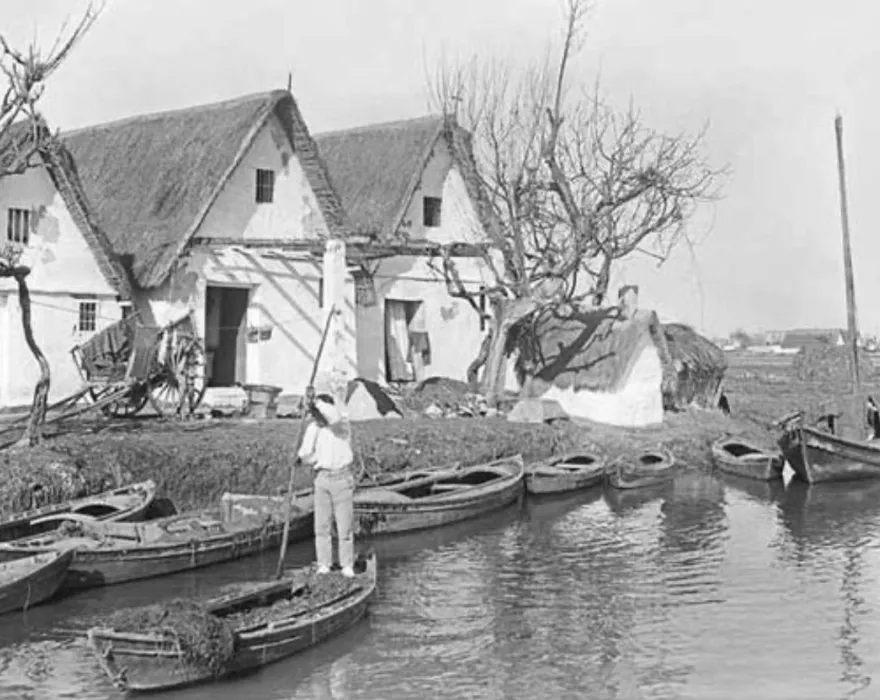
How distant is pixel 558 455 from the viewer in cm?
2583

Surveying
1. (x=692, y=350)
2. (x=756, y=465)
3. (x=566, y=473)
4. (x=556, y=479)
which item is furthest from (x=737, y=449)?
(x=556, y=479)

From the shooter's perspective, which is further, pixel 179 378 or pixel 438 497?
pixel 179 378

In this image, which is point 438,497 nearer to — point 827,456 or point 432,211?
point 827,456

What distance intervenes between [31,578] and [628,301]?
71.6 feet

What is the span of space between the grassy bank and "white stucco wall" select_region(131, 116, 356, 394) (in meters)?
4.62

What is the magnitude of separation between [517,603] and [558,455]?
427 inches

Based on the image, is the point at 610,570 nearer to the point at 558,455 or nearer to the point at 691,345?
the point at 558,455

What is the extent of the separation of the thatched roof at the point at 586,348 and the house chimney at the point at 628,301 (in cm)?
17

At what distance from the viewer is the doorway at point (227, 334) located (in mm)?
28578

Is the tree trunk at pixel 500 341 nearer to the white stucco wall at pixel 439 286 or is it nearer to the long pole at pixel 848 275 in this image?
the white stucco wall at pixel 439 286

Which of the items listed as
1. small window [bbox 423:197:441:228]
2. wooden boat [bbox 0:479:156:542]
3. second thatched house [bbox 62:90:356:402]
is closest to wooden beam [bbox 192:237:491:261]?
second thatched house [bbox 62:90:356:402]

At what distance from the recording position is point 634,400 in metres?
30.5

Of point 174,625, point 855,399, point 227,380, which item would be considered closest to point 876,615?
point 174,625

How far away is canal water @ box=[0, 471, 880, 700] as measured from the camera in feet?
38.7
